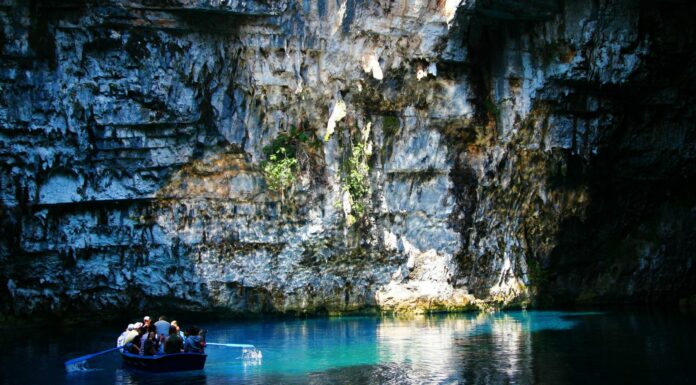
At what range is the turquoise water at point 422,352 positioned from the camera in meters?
16.8

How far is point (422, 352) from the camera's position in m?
20.3

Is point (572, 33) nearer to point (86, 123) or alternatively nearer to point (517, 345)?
point (517, 345)

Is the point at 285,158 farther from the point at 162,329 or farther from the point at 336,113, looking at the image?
the point at 162,329

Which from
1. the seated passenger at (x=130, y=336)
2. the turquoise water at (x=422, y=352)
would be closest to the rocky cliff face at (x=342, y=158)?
the turquoise water at (x=422, y=352)

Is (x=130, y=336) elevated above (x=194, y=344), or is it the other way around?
(x=130, y=336)

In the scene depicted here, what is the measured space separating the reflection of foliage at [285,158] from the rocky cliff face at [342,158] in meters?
0.11

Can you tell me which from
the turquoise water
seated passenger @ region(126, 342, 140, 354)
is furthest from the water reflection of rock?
seated passenger @ region(126, 342, 140, 354)

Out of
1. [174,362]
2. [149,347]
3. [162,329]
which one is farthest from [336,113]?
[174,362]

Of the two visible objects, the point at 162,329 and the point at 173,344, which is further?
the point at 162,329

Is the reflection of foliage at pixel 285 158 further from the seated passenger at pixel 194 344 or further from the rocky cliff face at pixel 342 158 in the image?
the seated passenger at pixel 194 344

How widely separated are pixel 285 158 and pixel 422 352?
11.8 metres

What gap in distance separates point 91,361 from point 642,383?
43.3 ft

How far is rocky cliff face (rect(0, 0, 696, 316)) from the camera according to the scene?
27.6 meters

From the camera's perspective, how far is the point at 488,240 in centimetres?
3000
